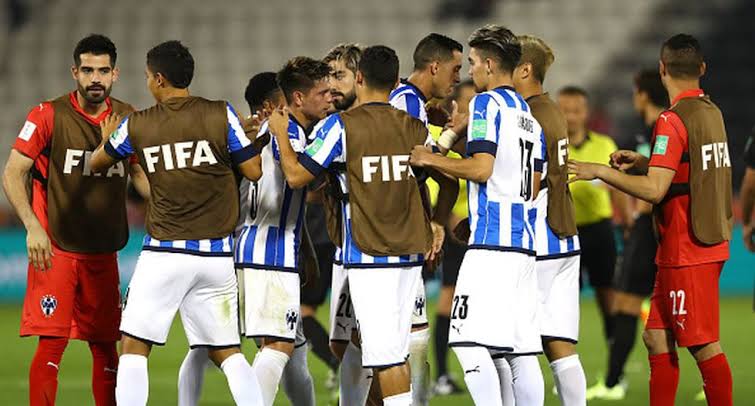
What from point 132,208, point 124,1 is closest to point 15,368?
point 132,208

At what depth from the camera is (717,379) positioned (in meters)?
7.21

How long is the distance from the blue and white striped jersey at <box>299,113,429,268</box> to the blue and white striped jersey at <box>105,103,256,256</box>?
305 millimetres

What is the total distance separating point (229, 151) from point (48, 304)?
1.38 metres

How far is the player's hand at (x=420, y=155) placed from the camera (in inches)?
262

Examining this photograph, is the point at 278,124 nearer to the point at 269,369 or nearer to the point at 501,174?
the point at 501,174

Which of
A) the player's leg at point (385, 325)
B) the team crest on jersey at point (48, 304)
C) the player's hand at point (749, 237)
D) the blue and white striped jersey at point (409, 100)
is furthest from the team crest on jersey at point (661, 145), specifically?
the team crest on jersey at point (48, 304)

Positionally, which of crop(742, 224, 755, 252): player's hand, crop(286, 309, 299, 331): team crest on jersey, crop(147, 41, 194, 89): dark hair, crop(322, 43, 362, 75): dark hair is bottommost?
crop(286, 309, 299, 331): team crest on jersey

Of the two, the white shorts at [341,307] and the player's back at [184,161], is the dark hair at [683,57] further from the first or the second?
the player's back at [184,161]

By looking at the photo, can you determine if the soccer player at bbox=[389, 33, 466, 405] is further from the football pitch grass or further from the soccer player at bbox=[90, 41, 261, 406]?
the football pitch grass

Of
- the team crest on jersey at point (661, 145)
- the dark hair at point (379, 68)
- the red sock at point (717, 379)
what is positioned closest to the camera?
the dark hair at point (379, 68)

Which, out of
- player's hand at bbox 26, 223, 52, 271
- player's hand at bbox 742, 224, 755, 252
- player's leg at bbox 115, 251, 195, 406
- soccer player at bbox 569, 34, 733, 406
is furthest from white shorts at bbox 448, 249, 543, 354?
player's hand at bbox 742, 224, 755, 252

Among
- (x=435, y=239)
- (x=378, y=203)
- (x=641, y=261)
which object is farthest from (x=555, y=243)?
(x=641, y=261)

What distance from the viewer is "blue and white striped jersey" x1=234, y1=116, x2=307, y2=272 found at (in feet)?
24.3

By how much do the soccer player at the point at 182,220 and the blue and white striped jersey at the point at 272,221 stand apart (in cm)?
53
